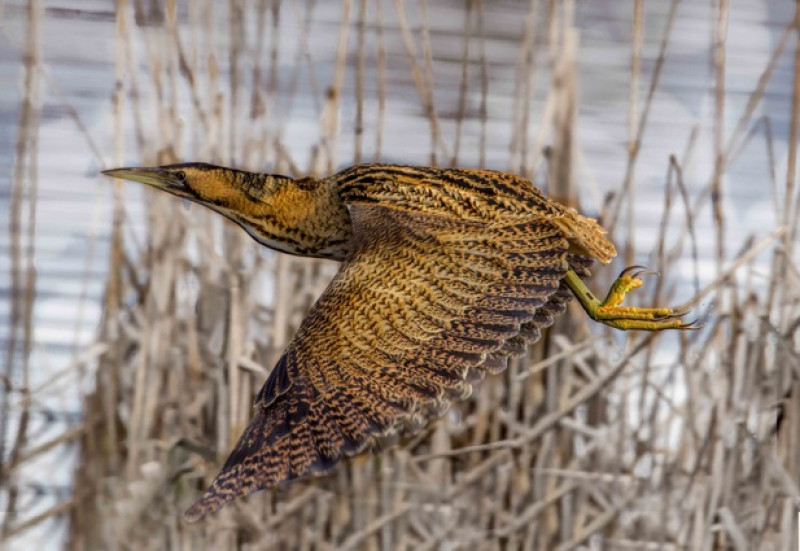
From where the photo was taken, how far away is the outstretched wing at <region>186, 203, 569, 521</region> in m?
1.61

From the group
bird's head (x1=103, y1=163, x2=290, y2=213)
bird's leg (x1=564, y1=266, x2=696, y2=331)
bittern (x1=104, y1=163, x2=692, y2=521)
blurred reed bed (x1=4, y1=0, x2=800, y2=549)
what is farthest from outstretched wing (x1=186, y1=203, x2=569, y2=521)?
blurred reed bed (x1=4, y1=0, x2=800, y2=549)

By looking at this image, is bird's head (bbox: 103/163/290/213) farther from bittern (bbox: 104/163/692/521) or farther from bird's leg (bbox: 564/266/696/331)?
bird's leg (bbox: 564/266/696/331)

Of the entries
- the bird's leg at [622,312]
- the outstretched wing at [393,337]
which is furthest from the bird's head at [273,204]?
the bird's leg at [622,312]

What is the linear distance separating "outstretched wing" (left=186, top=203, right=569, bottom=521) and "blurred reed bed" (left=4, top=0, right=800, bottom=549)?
86cm

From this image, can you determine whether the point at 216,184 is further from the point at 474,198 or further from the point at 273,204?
the point at 474,198

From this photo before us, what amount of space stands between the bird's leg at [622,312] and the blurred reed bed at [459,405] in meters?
0.69

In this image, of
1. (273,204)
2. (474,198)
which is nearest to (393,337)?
(474,198)

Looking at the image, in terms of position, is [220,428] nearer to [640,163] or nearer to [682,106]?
[640,163]

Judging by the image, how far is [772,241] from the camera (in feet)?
8.73

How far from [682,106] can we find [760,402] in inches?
92.1

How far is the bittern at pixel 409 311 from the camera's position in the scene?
1.62 m

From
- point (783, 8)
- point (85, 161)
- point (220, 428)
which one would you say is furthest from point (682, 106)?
point (220, 428)

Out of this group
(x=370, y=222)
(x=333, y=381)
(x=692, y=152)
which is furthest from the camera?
(x=692, y=152)

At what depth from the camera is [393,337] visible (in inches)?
66.1
